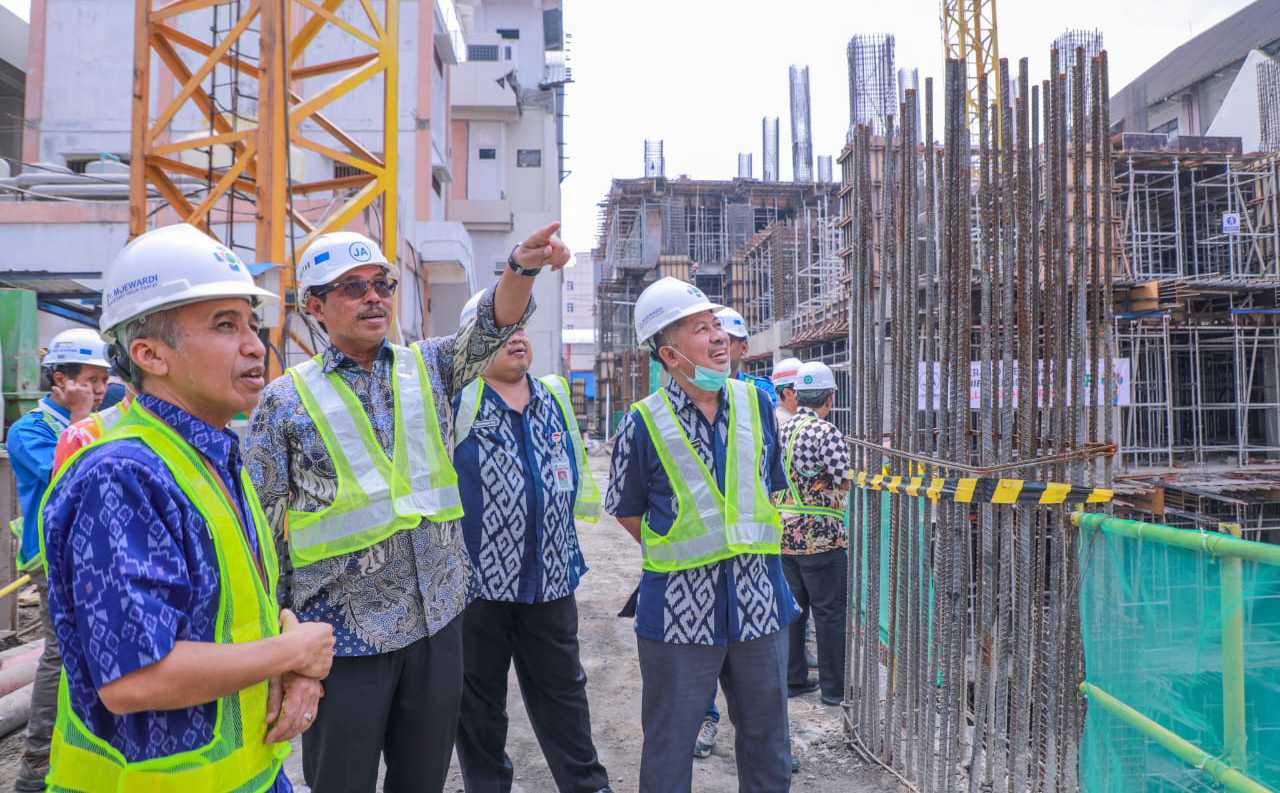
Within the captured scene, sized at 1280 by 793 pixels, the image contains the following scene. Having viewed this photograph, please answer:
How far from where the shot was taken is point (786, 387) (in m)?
6.04

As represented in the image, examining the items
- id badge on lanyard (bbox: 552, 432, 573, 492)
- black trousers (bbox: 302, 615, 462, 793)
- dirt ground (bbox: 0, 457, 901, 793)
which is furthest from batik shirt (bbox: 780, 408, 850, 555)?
black trousers (bbox: 302, 615, 462, 793)

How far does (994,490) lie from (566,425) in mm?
1866

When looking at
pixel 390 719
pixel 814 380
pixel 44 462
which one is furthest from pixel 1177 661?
pixel 44 462

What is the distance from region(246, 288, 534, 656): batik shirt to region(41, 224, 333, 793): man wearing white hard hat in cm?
63

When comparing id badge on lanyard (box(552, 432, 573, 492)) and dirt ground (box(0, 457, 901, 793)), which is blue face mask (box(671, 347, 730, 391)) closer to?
id badge on lanyard (box(552, 432, 573, 492))

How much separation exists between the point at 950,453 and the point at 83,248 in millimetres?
12876

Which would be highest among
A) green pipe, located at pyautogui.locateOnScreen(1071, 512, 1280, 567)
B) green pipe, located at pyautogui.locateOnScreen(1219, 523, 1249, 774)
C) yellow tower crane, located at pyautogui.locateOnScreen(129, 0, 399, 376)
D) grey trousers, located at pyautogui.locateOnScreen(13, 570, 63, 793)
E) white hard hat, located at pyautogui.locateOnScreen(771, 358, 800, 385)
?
yellow tower crane, located at pyautogui.locateOnScreen(129, 0, 399, 376)

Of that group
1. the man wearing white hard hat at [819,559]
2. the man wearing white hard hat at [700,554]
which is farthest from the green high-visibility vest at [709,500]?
the man wearing white hard hat at [819,559]

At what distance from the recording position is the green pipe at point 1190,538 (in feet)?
6.39

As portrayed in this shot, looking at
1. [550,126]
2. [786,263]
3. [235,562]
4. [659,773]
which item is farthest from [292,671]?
[550,126]

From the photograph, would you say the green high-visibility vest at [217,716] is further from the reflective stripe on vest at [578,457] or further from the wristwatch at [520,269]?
the reflective stripe on vest at [578,457]

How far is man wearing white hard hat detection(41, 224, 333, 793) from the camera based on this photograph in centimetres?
140

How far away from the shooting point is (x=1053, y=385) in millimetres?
3205

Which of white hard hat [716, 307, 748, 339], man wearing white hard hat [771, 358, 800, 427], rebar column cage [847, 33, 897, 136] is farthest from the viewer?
rebar column cage [847, 33, 897, 136]
